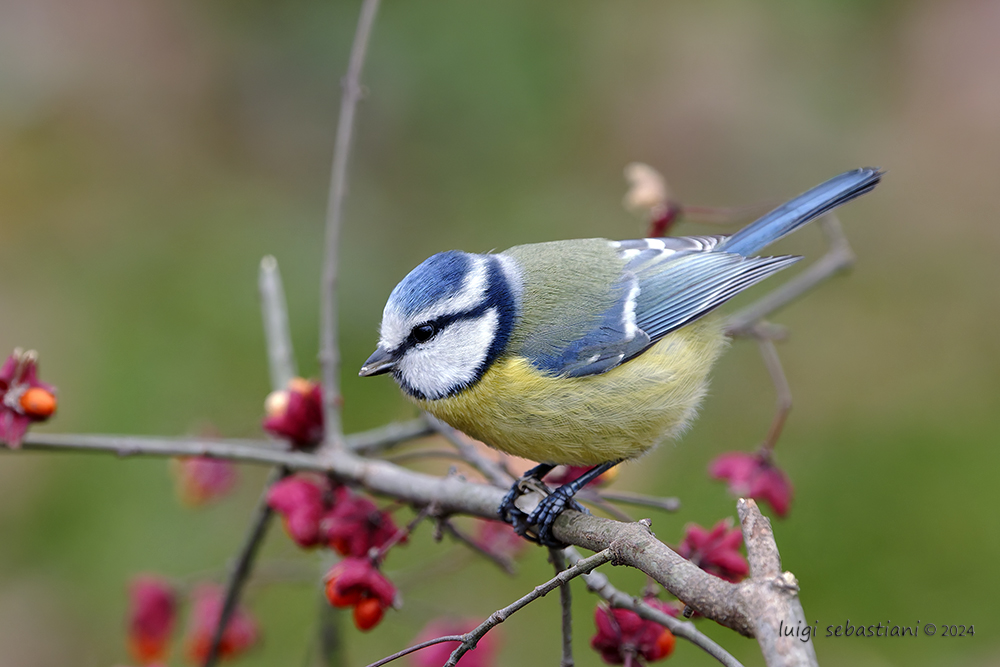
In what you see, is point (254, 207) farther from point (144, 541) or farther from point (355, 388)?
point (144, 541)

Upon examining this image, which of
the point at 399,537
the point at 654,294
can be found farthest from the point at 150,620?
the point at 654,294

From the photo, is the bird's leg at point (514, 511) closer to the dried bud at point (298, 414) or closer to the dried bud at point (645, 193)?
the dried bud at point (298, 414)

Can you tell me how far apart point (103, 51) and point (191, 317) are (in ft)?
3.87

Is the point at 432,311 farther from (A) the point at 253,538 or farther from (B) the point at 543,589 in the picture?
(B) the point at 543,589

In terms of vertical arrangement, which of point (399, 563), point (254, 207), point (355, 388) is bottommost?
point (399, 563)

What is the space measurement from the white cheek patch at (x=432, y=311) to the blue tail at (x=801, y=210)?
57 cm

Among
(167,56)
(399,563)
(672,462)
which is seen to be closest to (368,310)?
(399,563)

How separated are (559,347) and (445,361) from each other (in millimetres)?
186

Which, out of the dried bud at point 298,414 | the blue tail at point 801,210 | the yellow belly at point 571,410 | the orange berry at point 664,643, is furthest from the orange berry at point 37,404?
the blue tail at point 801,210

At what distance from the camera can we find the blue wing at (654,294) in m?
1.50

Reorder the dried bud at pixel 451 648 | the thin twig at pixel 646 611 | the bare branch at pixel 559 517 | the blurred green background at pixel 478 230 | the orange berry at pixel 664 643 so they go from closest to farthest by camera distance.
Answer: the bare branch at pixel 559 517 → the thin twig at pixel 646 611 → the orange berry at pixel 664 643 → the dried bud at pixel 451 648 → the blurred green background at pixel 478 230

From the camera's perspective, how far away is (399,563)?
7.57ft

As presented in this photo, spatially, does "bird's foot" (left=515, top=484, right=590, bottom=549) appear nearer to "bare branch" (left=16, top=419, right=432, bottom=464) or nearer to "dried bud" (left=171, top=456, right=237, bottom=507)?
"bare branch" (left=16, top=419, right=432, bottom=464)

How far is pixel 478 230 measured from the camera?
2.96m
